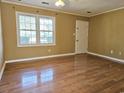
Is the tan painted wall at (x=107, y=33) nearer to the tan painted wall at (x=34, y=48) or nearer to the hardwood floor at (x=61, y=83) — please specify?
the tan painted wall at (x=34, y=48)

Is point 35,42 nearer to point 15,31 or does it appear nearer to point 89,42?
point 15,31

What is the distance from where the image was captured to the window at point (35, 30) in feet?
14.0

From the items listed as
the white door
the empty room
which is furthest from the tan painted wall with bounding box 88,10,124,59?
the white door

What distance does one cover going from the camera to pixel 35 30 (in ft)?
15.1

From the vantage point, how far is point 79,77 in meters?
2.84

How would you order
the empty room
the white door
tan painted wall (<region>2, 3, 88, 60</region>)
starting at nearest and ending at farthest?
the empty room
tan painted wall (<region>2, 3, 88, 60</region>)
the white door

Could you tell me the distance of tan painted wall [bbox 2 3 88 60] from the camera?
3947mm

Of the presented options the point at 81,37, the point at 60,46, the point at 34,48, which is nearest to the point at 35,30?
the point at 34,48

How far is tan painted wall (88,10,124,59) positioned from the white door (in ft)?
1.02

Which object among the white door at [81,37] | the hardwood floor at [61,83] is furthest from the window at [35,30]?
the hardwood floor at [61,83]

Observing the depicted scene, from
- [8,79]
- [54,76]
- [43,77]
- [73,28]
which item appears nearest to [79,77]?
[54,76]

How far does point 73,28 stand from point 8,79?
422 centimetres

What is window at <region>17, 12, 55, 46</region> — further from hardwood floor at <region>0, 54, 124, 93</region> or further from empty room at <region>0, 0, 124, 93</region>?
hardwood floor at <region>0, 54, 124, 93</region>

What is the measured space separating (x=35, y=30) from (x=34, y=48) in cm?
84
